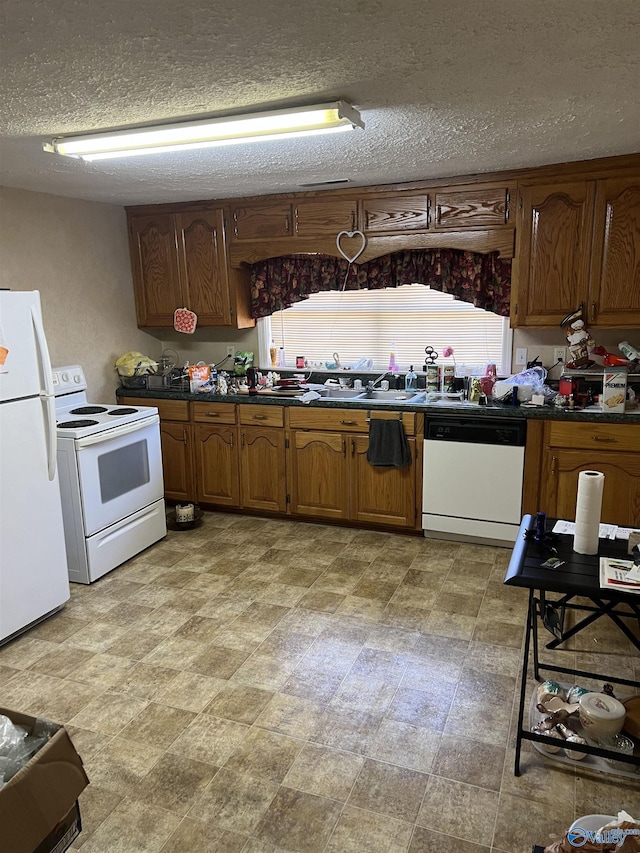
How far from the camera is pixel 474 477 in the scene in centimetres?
377

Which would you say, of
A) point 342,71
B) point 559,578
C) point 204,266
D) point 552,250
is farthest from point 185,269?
point 559,578

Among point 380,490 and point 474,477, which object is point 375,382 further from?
point 474,477

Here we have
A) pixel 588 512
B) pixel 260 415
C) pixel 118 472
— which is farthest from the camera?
pixel 260 415

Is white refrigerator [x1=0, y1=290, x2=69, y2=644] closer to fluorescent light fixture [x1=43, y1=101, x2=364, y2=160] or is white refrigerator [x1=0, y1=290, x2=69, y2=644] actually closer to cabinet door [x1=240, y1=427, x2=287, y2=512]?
fluorescent light fixture [x1=43, y1=101, x2=364, y2=160]

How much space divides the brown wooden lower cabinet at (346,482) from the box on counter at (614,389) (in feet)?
3.80

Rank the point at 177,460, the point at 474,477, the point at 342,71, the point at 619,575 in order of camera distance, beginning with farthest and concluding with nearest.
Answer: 1. the point at 177,460
2. the point at 474,477
3. the point at 619,575
4. the point at 342,71

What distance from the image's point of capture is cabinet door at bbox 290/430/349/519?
13.5 feet

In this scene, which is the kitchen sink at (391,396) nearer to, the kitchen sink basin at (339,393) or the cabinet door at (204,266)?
the kitchen sink basin at (339,393)

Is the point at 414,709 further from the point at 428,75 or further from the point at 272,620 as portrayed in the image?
the point at 428,75

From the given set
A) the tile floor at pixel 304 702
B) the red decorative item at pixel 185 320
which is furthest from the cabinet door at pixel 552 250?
the red decorative item at pixel 185 320

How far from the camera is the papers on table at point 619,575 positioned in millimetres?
1897

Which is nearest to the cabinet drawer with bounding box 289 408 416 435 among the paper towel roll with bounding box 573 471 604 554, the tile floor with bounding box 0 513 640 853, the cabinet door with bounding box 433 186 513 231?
the tile floor with bounding box 0 513 640 853

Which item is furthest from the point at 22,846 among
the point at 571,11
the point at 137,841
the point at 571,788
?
the point at 571,11

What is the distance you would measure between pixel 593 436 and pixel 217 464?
2.56 metres
